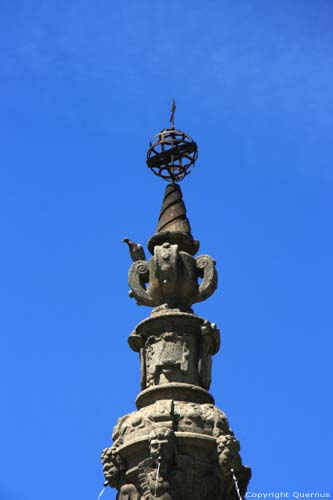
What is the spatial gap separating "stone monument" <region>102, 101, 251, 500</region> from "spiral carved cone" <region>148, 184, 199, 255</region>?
2 cm

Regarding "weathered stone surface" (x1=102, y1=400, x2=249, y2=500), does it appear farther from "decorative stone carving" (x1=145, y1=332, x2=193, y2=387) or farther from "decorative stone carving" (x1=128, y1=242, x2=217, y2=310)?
"decorative stone carving" (x1=128, y1=242, x2=217, y2=310)

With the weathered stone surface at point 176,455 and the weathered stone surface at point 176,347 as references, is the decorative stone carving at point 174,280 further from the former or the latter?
the weathered stone surface at point 176,455

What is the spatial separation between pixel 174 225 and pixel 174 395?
3.52 meters

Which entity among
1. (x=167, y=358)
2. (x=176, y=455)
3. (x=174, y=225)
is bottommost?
(x=176, y=455)

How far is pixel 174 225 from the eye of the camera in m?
18.9

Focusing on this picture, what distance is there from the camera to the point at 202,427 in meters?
15.8

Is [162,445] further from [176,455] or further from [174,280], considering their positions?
[174,280]

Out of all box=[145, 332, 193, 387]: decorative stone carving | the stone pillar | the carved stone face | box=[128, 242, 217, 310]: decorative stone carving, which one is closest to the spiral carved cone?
the stone pillar

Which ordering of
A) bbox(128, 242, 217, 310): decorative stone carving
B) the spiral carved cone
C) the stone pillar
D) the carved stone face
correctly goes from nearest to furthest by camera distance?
1. the carved stone face
2. the stone pillar
3. bbox(128, 242, 217, 310): decorative stone carving
4. the spiral carved cone

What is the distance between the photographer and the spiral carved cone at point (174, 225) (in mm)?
18484

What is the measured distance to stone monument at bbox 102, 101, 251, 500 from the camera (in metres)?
15.5

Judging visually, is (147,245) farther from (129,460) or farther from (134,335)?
(129,460)

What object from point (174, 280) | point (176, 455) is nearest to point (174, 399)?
point (176, 455)

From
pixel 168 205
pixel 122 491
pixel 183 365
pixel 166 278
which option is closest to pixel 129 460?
pixel 122 491
